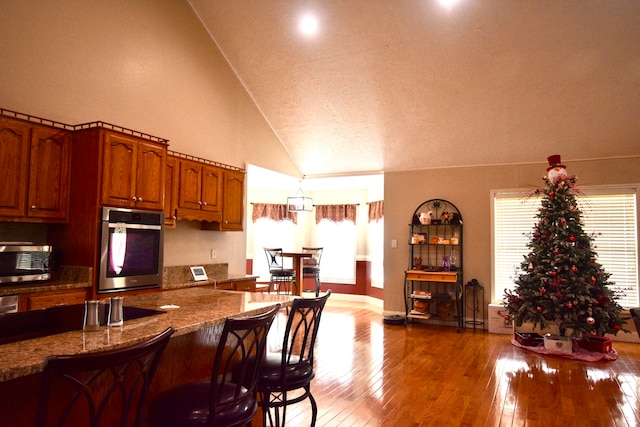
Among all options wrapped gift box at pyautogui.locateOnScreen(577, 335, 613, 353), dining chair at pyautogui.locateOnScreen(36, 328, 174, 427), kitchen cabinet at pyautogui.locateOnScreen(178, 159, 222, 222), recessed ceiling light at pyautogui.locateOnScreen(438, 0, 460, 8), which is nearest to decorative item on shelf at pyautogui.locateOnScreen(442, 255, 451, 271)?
wrapped gift box at pyautogui.locateOnScreen(577, 335, 613, 353)

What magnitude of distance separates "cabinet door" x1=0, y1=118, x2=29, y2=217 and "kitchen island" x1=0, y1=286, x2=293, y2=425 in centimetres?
127

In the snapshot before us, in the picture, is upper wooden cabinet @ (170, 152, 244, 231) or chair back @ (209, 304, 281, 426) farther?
upper wooden cabinet @ (170, 152, 244, 231)

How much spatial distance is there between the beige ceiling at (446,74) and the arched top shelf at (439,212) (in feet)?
1.97

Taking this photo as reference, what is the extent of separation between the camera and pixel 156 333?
162 cm

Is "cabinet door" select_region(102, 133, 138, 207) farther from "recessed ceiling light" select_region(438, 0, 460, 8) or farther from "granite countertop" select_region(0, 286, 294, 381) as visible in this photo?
"recessed ceiling light" select_region(438, 0, 460, 8)

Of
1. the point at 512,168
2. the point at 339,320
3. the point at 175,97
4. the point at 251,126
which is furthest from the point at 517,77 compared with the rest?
the point at 339,320

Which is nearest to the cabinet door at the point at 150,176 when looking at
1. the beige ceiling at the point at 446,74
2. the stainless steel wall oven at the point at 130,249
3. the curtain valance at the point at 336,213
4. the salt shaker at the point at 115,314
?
the stainless steel wall oven at the point at 130,249

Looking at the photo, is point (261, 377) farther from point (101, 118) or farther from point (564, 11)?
point (564, 11)

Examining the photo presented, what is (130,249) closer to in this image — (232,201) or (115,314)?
(232,201)

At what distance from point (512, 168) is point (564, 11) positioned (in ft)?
8.15

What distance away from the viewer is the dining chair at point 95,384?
44.5 inches

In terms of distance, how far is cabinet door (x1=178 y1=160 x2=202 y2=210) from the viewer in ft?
14.5

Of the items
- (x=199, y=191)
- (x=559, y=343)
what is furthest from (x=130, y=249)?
(x=559, y=343)

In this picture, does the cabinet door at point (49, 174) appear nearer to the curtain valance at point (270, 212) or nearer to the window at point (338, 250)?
the curtain valance at point (270, 212)
